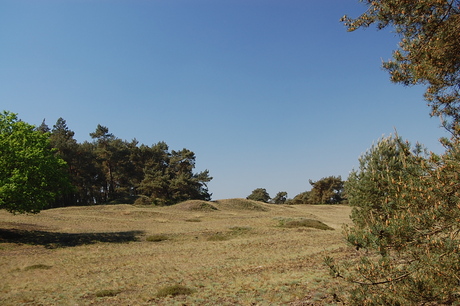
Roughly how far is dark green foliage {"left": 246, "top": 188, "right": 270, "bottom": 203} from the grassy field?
229 ft

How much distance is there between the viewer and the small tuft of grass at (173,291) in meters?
12.8

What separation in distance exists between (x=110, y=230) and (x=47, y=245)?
8908 mm

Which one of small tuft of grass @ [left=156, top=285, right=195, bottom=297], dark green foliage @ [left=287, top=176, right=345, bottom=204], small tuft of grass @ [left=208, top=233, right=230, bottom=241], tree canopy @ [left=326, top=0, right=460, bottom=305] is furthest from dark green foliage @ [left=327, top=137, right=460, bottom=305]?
dark green foliage @ [left=287, top=176, right=345, bottom=204]

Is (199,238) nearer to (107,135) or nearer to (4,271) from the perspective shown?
(4,271)

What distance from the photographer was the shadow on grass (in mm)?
26469

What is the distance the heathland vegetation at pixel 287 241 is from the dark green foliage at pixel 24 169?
116mm

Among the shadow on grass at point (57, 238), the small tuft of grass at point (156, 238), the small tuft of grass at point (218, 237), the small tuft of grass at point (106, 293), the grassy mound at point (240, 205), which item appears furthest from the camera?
the grassy mound at point (240, 205)

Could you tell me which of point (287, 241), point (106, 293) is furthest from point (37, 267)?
point (287, 241)

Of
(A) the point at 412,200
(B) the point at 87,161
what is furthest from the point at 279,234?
(B) the point at 87,161

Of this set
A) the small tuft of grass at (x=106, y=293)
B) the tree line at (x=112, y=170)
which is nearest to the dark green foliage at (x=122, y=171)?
the tree line at (x=112, y=170)

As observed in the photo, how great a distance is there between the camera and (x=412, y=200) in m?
6.11

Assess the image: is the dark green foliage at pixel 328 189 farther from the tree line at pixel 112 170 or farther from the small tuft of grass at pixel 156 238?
the small tuft of grass at pixel 156 238

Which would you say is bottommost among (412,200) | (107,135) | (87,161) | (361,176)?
(412,200)

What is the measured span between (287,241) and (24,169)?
77.7ft
